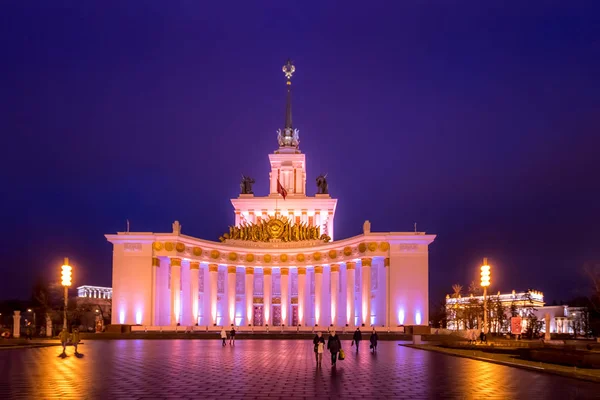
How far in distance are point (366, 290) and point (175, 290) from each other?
17.6 meters

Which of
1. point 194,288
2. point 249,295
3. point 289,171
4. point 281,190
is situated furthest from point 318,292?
point 289,171

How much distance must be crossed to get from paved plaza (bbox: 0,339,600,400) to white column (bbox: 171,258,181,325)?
32.8 m

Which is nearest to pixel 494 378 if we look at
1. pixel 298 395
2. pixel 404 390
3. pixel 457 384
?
pixel 457 384

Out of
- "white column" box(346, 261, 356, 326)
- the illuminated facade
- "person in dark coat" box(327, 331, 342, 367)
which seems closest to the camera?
"person in dark coat" box(327, 331, 342, 367)

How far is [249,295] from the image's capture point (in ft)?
202

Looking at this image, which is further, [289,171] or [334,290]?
[289,171]

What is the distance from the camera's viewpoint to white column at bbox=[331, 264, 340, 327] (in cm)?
5984

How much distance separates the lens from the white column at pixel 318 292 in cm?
6075

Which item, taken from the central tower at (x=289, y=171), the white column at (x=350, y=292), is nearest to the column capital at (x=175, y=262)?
the white column at (x=350, y=292)

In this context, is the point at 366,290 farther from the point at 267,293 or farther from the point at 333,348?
the point at 333,348

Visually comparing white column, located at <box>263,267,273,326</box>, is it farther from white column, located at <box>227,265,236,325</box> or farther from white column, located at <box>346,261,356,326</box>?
white column, located at <box>346,261,356,326</box>

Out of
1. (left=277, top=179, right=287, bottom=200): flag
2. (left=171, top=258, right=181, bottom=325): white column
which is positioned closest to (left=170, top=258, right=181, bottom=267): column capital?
(left=171, top=258, right=181, bottom=325): white column

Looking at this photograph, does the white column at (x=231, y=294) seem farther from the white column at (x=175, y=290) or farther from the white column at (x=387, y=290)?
the white column at (x=387, y=290)

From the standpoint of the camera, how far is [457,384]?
14867 mm
